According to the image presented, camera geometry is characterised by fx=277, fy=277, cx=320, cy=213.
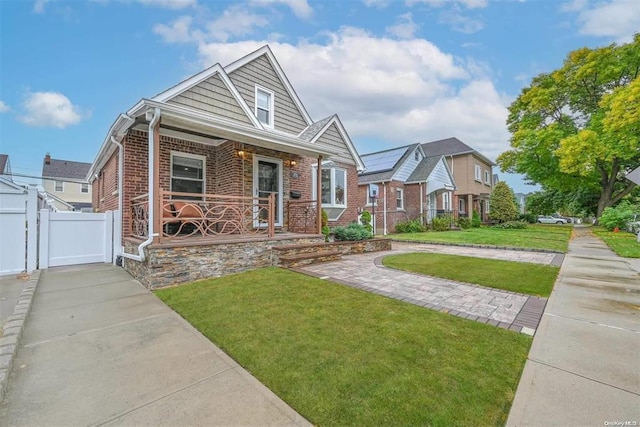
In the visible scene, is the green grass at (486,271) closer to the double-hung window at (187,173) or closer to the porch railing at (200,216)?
the porch railing at (200,216)

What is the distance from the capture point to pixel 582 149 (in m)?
17.8

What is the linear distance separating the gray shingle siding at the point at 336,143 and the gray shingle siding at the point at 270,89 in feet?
4.09

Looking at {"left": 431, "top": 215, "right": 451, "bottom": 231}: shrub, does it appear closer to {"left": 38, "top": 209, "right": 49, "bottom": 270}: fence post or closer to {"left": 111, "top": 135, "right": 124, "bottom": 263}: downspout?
{"left": 111, "top": 135, "right": 124, "bottom": 263}: downspout

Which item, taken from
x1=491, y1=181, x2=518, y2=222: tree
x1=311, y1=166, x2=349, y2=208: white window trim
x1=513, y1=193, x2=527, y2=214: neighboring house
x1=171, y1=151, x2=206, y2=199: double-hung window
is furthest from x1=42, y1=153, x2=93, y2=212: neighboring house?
x1=513, y1=193, x2=527, y2=214: neighboring house

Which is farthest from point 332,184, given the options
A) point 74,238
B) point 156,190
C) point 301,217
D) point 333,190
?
point 74,238

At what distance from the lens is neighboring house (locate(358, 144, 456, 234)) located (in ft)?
57.6

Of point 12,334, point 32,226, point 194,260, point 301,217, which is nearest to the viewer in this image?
point 12,334

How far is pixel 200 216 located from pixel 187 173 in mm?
1945

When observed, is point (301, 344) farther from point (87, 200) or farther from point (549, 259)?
point (87, 200)

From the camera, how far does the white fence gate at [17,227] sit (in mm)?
5988

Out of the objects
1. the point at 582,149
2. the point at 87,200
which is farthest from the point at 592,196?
the point at 87,200

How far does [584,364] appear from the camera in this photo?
98.3 inches

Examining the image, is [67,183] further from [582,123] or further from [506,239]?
[582,123]

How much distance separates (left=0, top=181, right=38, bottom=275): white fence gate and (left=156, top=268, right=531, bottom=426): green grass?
14.9 feet
